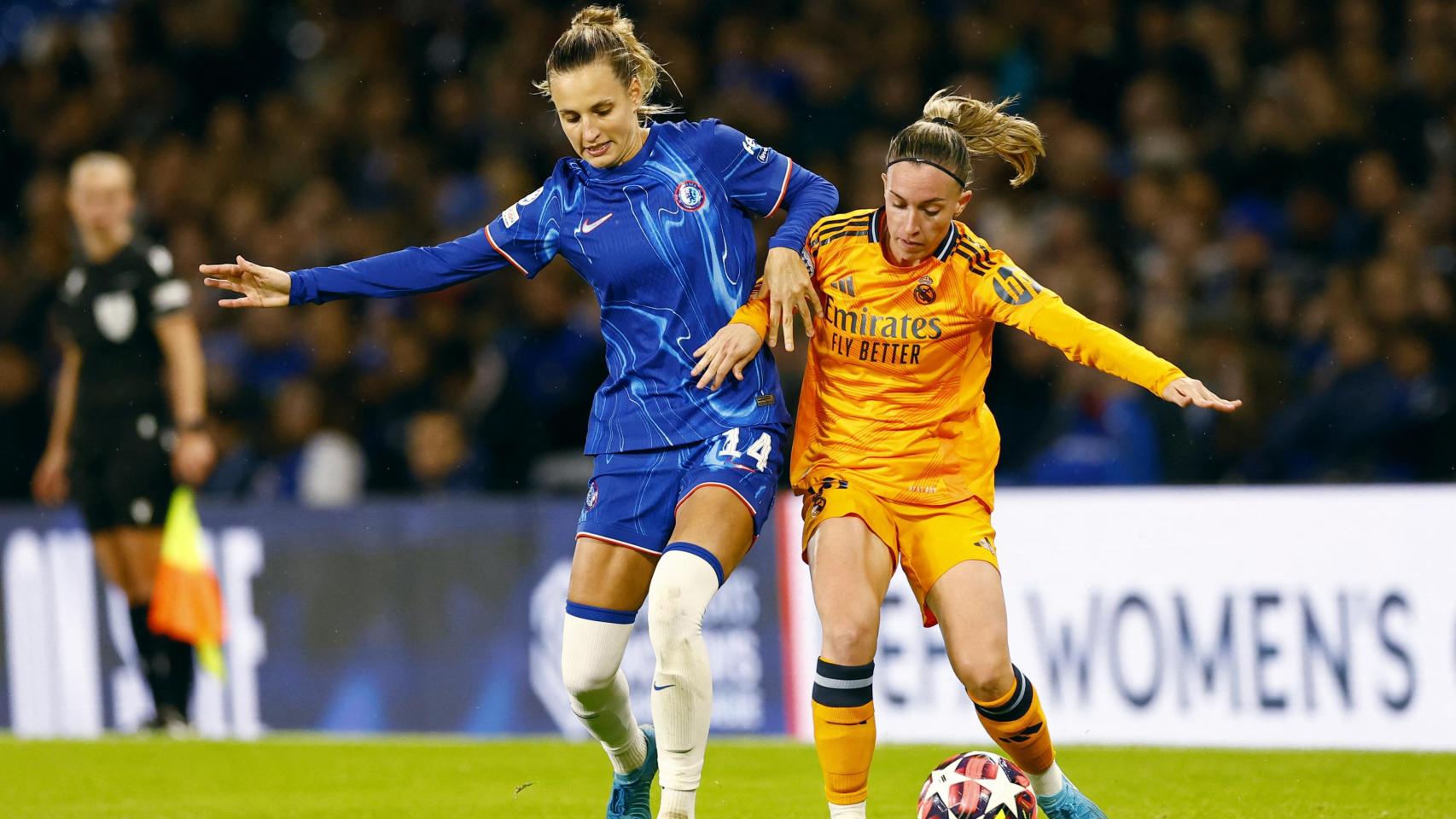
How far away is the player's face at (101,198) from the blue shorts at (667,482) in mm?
4399

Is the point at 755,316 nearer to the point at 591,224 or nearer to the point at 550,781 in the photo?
the point at 591,224

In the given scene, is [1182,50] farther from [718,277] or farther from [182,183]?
[182,183]

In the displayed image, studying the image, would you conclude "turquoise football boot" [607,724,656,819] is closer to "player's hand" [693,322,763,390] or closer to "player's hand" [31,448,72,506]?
"player's hand" [693,322,763,390]

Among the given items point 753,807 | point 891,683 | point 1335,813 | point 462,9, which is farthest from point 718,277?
point 462,9

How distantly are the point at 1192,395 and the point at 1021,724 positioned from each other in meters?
0.96

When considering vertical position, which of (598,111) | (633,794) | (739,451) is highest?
(598,111)

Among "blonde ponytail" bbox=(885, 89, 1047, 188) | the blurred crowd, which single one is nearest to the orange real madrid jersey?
"blonde ponytail" bbox=(885, 89, 1047, 188)

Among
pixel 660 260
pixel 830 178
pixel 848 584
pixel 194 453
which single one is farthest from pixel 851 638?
pixel 830 178

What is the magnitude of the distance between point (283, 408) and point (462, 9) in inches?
160

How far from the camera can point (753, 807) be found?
6559 millimetres

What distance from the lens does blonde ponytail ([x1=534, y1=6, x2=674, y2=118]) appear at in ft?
16.8

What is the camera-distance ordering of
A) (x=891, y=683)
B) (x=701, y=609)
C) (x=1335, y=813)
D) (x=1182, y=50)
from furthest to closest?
1. (x=1182, y=50)
2. (x=891, y=683)
3. (x=1335, y=813)
4. (x=701, y=609)

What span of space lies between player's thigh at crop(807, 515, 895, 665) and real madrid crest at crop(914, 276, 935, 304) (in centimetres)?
61

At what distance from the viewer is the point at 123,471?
8711 millimetres
